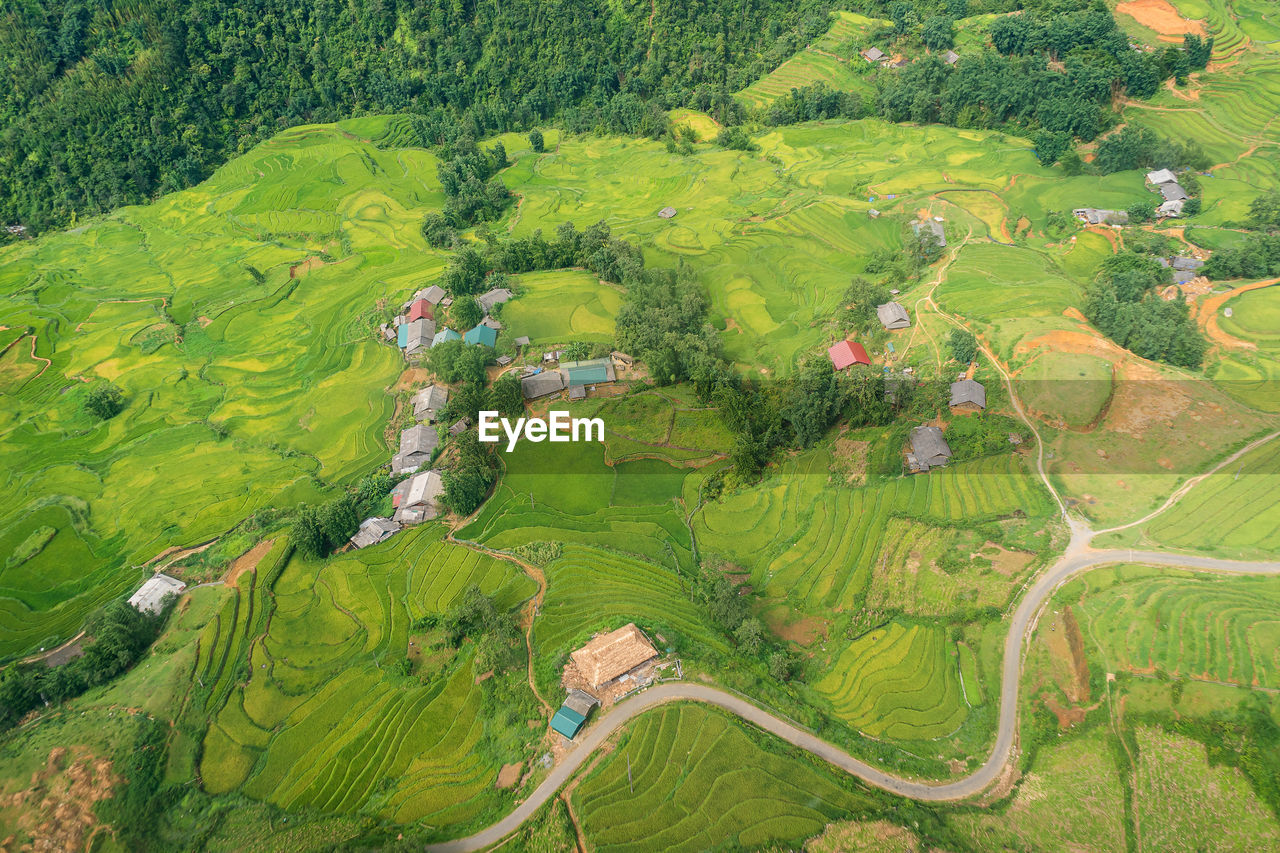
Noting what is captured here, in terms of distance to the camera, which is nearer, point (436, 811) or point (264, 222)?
point (436, 811)

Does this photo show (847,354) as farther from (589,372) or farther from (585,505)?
(585,505)

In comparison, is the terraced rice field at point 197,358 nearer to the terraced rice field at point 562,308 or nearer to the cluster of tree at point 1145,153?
the terraced rice field at point 562,308

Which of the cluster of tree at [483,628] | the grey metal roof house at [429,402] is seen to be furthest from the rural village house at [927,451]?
the grey metal roof house at [429,402]

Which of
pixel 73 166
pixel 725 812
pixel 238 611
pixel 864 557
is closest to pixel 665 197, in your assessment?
pixel 864 557

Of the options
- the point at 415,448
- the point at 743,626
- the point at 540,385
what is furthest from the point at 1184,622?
the point at 415,448

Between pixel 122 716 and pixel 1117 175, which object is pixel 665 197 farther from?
pixel 122 716

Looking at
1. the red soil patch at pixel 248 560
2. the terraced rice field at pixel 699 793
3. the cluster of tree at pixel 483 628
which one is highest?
the red soil patch at pixel 248 560

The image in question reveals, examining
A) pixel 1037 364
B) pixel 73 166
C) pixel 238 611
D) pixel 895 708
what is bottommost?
pixel 895 708

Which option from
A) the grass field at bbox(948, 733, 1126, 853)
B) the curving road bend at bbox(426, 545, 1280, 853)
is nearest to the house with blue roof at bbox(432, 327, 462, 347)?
the curving road bend at bbox(426, 545, 1280, 853)
